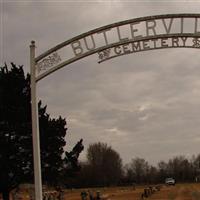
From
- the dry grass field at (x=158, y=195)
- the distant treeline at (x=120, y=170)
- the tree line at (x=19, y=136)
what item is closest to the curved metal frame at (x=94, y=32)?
the tree line at (x=19, y=136)

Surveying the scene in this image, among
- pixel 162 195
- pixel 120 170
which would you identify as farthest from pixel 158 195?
pixel 120 170

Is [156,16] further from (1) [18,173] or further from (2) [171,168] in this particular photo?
(2) [171,168]

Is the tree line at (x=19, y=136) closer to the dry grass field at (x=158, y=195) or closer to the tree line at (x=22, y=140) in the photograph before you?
the tree line at (x=22, y=140)

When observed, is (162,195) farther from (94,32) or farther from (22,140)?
(94,32)

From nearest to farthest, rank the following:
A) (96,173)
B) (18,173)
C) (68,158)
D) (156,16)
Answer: (156,16) < (18,173) < (68,158) < (96,173)

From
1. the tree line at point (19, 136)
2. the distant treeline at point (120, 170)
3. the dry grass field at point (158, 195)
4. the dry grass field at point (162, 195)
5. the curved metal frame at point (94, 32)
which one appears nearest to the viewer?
the curved metal frame at point (94, 32)

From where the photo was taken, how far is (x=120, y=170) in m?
135

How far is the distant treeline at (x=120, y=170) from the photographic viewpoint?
115 metres

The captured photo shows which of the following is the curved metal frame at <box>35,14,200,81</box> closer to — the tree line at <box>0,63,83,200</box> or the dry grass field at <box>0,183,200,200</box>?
the tree line at <box>0,63,83,200</box>

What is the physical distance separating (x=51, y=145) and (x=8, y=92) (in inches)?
141

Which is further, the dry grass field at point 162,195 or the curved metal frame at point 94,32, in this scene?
the dry grass field at point 162,195

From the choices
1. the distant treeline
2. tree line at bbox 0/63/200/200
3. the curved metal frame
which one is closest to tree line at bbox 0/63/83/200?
tree line at bbox 0/63/200/200

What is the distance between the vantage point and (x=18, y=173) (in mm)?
29062

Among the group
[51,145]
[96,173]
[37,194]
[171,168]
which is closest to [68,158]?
[51,145]
